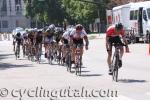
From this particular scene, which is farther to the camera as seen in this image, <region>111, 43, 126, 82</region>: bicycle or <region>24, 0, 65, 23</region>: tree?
<region>24, 0, 65, 23</region>: tree

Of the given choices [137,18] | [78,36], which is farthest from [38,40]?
[137,18]

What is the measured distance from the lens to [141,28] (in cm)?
4788

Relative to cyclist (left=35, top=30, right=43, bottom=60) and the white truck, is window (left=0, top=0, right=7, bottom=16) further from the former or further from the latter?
cyclist (left=35, top=30, right=43, bottom=60)

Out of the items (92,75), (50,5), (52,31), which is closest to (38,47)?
(52,31)

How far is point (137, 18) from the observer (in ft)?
159

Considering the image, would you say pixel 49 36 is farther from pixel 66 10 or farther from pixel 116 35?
pixel 66 10

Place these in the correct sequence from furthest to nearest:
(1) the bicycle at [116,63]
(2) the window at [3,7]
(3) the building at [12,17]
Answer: (2) the window at [3,7] < (3) the building at [12,17] < (1) the bicycle at [116,63]

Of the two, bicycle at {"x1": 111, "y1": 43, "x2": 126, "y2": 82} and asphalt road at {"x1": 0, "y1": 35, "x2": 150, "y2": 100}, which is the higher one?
bicycle at {"x1": 111, "y1": 43, "x2": 126, "y2": 82}

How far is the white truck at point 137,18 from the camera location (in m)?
46.8

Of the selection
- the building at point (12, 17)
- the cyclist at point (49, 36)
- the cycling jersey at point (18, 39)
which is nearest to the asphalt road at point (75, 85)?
the cyclist at point (49, 36)

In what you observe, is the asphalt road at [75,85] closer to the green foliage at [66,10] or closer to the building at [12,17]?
the green foliage at [66,10]

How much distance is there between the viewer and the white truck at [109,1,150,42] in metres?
46.8

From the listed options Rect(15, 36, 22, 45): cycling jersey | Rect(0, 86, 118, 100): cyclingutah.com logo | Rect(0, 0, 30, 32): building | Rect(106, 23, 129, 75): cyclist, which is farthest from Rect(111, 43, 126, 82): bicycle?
Rect(0, 0, 30, 32): building

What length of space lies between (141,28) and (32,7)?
220 ft
